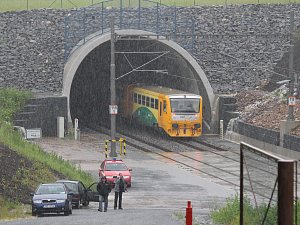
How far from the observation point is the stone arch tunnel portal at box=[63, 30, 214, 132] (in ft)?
176

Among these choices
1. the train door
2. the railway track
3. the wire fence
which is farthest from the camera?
the train door

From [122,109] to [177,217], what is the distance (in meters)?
39.9

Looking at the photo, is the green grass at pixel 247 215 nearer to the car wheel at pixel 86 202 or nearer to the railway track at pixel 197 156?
the car wheel at pixel 86 202

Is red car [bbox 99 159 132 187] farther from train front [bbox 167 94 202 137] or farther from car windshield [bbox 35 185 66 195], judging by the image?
train front [bbox 167 94 202 137]

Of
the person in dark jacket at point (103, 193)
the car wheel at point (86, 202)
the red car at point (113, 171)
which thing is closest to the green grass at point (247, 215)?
the person in dark jacket at point (103, 193)

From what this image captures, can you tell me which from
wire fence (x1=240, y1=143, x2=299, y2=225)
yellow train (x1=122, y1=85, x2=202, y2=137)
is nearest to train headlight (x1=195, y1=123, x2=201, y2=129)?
yellow train (x1=122, y1=85, x2=202, y2=137)

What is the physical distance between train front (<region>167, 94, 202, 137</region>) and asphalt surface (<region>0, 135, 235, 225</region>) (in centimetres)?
372

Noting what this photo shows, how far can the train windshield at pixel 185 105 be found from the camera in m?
51.5

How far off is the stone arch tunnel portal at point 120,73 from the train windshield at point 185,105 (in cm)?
295

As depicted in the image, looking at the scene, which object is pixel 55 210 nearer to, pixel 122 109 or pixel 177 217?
pixel 177 217

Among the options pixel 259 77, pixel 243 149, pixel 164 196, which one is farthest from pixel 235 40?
pixel 243 149

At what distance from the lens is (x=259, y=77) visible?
60.0 m

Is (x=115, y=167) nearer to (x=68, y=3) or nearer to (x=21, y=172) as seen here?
(x=21, y=172)

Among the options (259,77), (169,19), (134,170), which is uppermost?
(169,19)
